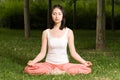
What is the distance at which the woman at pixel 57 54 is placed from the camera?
817cm

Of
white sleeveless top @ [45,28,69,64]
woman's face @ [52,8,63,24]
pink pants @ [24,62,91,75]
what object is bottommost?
pink pants @ [24,62,91,75]

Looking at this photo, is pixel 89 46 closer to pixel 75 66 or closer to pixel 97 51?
pixel 97 51

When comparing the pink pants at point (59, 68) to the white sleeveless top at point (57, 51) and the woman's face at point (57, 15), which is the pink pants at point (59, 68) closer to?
the white sleeveless top at point (57, 51)

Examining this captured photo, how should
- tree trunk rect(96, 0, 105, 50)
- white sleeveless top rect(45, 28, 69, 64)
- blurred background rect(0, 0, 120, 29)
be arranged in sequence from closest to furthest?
white sleeveless top rect(45, 28, 69, 64) → tree trunk rect(96, 0, 105, 50) → blurred background rect(0, 0, 120, 29)

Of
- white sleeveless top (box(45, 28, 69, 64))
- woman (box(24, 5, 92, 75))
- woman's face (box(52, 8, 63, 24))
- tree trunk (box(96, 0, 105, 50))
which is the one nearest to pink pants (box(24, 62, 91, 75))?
woman (box(24, 5, 92, 75))

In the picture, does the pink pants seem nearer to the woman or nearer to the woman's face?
the woman

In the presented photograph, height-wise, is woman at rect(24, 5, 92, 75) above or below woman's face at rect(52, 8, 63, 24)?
below

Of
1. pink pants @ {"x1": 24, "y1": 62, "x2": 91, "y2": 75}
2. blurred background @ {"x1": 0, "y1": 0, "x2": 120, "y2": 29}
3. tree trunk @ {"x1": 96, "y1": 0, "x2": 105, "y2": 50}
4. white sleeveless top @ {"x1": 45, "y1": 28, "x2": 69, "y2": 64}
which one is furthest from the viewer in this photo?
blurred background @ {"x1": 0, "y1": 0, "x2": 120, "y2": 29}

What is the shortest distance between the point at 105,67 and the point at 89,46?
552cm

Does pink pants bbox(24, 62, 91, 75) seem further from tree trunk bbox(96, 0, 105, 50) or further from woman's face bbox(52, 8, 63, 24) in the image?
tree trunk bbox(96, 0, 105, 50)

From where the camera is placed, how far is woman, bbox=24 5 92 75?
8.17 m

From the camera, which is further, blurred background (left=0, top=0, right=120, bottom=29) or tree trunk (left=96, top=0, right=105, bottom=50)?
blurred background (left=0, top=0, right=120, bottom=29)

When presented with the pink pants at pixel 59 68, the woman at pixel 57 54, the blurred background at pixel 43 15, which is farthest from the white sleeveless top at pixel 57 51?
the blurred background at pixel 43 15

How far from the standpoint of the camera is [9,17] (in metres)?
32.2
